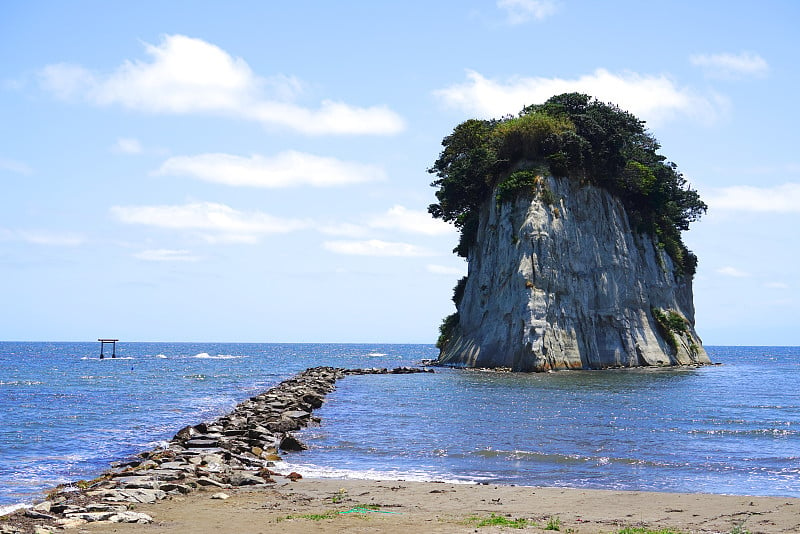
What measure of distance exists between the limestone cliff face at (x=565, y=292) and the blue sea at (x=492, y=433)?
1020cm

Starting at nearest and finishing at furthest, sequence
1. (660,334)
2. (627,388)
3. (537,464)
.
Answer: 1. (537,464)
2. (627,388)
3. (660,334)

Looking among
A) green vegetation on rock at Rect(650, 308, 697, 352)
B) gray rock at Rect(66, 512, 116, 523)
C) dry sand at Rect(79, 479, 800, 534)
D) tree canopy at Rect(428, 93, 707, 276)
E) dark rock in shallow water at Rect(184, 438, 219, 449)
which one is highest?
tree canopy at Rect(428, 93, 707, 276)

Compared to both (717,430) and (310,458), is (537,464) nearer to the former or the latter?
(310,458)

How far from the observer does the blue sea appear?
18250 millimetres

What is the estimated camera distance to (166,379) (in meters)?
63.1

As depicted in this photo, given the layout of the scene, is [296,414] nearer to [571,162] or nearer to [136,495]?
[136,495]

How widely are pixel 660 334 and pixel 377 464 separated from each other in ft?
169

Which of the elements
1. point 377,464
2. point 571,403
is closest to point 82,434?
point 377,464

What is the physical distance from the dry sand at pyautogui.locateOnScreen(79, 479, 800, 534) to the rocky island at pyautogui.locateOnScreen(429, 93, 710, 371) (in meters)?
39.9

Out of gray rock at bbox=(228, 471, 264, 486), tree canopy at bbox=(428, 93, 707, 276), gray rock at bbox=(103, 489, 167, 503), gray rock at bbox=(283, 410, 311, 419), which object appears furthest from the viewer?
tree canopy at bbox=(428, 93, 707, 276)

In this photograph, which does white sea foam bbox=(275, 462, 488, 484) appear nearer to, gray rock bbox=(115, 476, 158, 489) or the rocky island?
gray rock bbox=(115, 476, 158, 489)

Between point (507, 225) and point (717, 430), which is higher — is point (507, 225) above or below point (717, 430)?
above

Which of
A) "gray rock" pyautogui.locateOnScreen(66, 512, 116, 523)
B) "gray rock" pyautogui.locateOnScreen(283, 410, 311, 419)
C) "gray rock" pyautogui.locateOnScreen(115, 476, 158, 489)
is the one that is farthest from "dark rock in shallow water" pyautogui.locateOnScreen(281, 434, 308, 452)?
"gray rock" pyautogui.locateOnScreen(66, 512, 116, 523)

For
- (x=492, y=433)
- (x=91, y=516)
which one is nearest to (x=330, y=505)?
(x=91, y=516)
